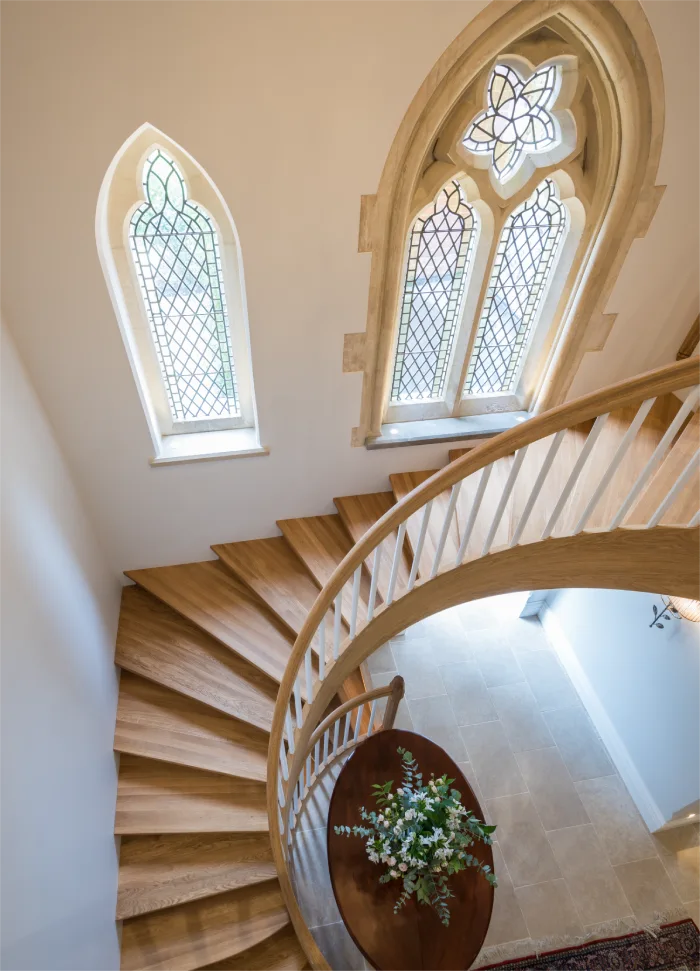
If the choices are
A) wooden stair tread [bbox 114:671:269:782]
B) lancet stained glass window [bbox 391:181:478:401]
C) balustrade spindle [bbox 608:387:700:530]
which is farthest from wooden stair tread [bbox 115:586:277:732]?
balustrade spindle [bbox 608:387:700:530]

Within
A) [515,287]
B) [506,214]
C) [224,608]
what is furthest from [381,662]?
[506,214]

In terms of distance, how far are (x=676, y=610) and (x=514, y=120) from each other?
10.6ft

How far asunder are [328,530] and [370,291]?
1.92 metres

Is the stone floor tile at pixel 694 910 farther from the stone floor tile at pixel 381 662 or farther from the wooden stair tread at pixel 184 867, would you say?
the wooden stair tread at pixel 184 867

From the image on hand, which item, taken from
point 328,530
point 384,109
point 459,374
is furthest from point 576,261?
point 328,530

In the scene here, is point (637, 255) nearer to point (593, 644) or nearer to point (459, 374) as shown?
point (459, 374)

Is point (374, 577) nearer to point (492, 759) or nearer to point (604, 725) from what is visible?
point (492, 759)

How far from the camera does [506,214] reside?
3.49m

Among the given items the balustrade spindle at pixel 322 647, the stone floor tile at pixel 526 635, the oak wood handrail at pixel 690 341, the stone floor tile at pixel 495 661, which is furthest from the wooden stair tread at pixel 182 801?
the oak wood handrail at pixel 690 341

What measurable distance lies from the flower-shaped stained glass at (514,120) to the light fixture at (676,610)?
9.15ft

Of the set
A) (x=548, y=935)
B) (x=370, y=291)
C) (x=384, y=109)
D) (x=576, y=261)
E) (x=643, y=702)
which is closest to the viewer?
(x=384, y=109)

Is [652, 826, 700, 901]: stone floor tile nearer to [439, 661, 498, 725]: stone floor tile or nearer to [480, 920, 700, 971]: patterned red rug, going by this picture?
[480, 920, 700, 971]: patterned red rug

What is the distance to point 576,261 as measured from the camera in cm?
381

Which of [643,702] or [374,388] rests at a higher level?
[374,388]
